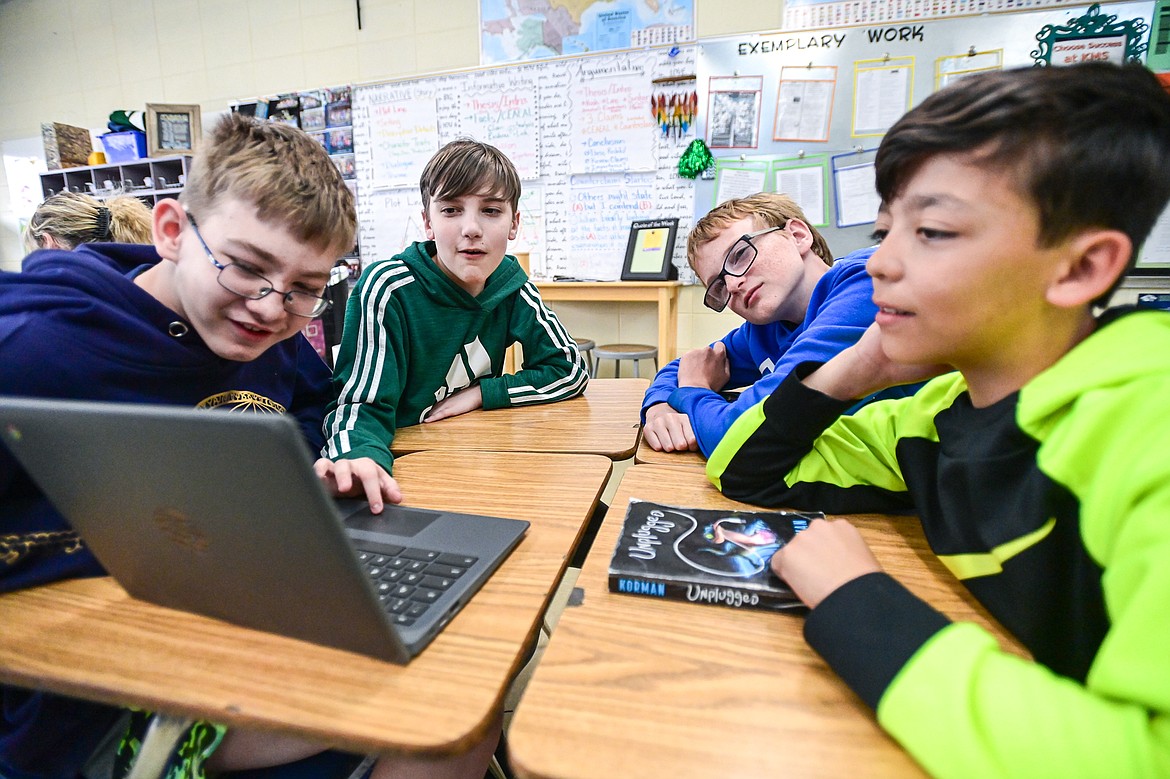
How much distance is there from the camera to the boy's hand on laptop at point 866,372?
730 millimetres

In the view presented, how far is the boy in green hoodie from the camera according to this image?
129cm

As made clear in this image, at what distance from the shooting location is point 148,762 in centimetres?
50

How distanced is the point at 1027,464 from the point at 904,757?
0.96ft

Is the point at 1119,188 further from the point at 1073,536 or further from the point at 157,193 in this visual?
the point at 157,193

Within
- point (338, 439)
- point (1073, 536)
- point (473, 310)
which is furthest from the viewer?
point (473, 310)

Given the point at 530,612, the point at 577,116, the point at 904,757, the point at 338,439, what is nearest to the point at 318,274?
the point at 338,439

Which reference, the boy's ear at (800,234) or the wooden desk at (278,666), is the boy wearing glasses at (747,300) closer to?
the boy's ear at (800,234)

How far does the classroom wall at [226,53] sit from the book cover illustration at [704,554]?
267cm

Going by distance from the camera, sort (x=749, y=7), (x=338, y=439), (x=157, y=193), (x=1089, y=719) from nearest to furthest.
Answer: (x=1089, y=719)
(x=338, y=439)
(x=749, y=7)
(x=157, y=193)

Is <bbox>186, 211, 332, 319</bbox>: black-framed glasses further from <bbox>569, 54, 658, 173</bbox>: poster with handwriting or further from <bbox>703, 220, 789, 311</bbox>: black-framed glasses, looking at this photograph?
<bbox>569, 54, 658, 173</bbox>: poster with handwriting

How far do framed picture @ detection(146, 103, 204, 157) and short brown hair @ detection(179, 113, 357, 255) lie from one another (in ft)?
13.0

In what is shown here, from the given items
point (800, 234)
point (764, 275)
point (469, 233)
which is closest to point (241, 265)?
point (469, 233)

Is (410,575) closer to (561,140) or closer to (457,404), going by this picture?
(457,404)

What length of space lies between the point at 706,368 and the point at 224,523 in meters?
1.13
